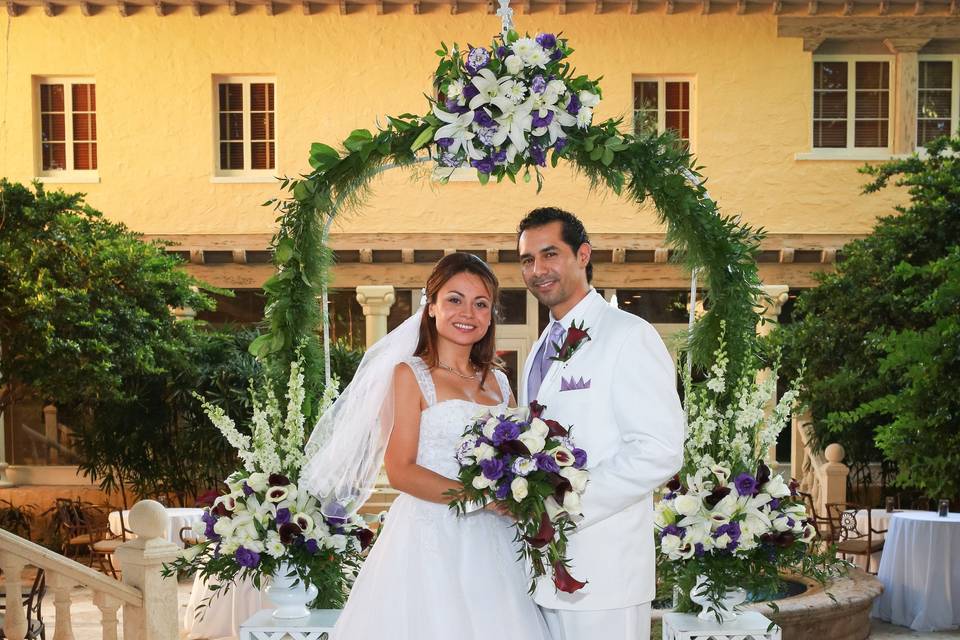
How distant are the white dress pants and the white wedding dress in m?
0.24

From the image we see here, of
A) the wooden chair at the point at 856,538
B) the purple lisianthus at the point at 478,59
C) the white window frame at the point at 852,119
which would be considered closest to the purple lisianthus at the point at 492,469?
the purple lisianthus at the point at 478,59

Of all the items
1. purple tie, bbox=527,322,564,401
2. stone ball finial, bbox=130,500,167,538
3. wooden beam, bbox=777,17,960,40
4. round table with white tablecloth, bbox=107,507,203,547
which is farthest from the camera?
wooden beam, bbox=777,17,960,40

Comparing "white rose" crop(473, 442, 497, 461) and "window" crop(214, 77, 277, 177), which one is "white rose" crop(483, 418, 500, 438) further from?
"window" crop(214, 77, 277, 177)

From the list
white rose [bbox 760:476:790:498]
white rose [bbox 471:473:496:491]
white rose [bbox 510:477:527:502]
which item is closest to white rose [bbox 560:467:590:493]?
white rose [bbox 510:477:527:502]

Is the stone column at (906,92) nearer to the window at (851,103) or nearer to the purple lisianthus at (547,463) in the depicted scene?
the window at (851,103)

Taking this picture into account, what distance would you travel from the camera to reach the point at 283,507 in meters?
4.27

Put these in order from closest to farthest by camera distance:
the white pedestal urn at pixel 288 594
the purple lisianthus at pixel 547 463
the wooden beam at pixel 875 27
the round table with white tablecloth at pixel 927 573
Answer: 1. the purple lisianthus at pixel 547 463
2. the white pedestal urn at pixel 288 594
3. the round table with white tablecloth at pixel 927 573
4. the wooden beam at pixel 875 27

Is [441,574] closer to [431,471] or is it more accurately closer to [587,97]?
[431,471]

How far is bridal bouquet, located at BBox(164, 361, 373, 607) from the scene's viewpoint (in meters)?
4.23

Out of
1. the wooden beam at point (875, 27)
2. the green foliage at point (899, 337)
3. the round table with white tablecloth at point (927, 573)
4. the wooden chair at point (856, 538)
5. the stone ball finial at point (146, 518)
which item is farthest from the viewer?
the wooden beam at point (875, 27)

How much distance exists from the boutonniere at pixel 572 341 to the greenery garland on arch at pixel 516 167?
2.11 ft

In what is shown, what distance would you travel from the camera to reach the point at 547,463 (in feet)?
10.9

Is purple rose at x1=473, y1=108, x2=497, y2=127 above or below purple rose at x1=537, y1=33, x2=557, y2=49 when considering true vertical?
below

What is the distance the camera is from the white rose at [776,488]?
4.18m
